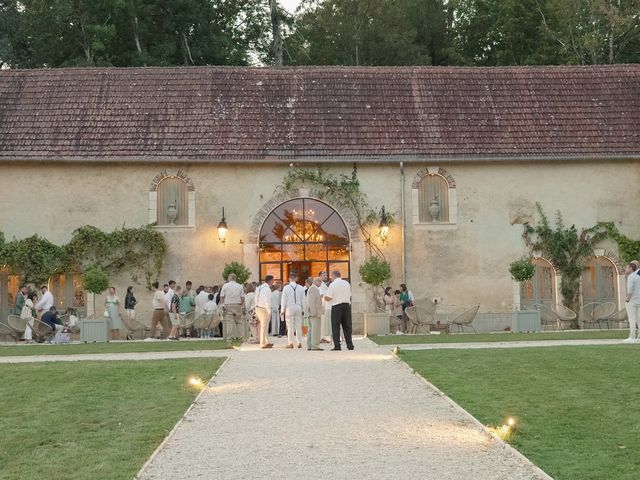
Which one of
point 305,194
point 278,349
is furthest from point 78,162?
point 278,349

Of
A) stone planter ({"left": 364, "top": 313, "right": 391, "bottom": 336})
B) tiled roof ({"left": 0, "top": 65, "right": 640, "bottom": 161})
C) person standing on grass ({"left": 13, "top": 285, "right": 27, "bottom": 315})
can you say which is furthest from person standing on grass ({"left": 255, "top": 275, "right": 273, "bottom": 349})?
person standing on grass ({"left": 13, "top": 285, "right": 27, "bottom": 315})

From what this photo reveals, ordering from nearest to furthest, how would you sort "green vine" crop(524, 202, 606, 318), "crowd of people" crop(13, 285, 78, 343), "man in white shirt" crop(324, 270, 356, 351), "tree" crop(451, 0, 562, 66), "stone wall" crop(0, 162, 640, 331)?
"man in white shirt" crop(324, 270, 356, 351), "crowd of people" crop(13, 285, 78, 343), "stone wall" crop(0, 162, 640, 331), "green vine" crop(524, 202, 606, 318), "tree" crop(451, 0, 562, 66)

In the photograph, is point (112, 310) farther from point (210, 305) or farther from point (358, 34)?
point (358, 34)

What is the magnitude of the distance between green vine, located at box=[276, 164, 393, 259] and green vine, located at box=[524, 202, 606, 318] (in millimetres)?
4233

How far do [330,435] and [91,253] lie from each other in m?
18.8

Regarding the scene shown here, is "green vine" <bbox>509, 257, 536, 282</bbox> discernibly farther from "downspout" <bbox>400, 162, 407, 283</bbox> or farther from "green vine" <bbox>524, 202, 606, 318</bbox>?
"downspout" <bbox>400, 162, 407, 283</bbox>

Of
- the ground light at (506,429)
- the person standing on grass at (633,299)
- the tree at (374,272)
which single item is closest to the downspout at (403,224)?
the tree at (374,272)

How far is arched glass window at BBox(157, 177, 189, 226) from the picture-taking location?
27.7 metres

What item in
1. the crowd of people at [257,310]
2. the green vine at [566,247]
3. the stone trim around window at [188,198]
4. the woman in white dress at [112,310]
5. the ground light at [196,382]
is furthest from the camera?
the green vine at [566,247]

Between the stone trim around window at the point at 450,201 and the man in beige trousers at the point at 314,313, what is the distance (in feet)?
27.4

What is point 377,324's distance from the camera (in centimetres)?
2511

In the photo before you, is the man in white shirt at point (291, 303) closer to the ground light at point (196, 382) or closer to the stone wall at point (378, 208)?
the stone wall at point (378, 208)

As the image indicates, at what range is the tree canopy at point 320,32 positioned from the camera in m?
39.5

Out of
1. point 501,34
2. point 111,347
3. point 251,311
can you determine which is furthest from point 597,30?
point 111,347
